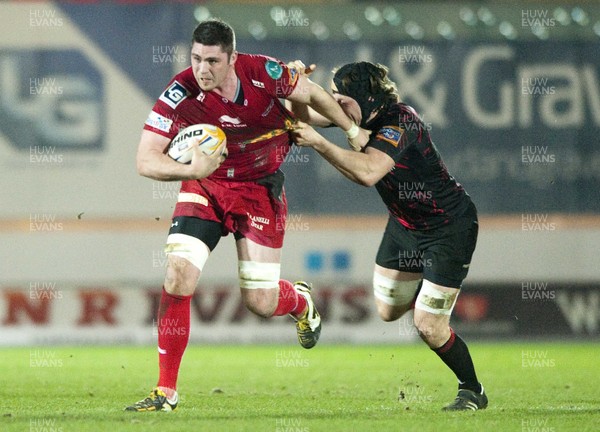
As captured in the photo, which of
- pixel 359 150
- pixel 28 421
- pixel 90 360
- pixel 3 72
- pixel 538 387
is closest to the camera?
pixel 28 421

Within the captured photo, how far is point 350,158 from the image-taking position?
676cm

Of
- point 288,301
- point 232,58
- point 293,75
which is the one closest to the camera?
point 232,58

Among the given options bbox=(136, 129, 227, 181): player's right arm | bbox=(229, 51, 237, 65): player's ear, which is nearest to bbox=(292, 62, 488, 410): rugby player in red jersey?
bbox=(229, 51, 237, 65): player's ear

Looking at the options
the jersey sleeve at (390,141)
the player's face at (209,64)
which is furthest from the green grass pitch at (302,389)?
the player's face at (209,64)

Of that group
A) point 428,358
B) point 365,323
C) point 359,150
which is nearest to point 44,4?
point 365,323

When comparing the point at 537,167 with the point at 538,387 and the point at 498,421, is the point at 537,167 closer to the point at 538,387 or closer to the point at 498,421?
the point at 538,387

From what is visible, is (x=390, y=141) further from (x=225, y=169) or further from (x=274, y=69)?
(x=225, y=169)

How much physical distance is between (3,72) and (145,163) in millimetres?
7724

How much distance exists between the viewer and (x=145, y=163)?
657 centimetres

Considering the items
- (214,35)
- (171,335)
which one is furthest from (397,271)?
(214,35)

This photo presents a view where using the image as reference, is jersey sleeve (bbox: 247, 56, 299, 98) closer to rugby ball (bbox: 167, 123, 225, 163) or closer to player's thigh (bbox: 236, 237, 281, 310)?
rugby ball (bbox: 167, 123, 225, 163)

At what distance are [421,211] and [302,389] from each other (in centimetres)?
194

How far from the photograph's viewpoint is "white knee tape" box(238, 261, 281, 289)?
751 centimetres

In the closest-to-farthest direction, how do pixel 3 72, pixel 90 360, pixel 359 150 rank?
pixel 359 150, pixel 90 360, pixel 3 72
